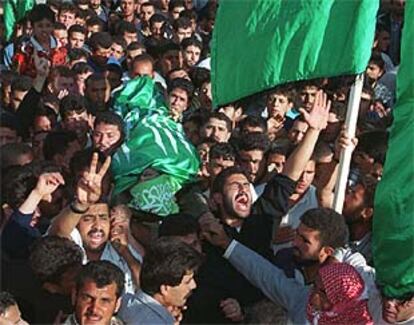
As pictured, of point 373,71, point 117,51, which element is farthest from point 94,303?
point 117,51

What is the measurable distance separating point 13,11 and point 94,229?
543 centimetres

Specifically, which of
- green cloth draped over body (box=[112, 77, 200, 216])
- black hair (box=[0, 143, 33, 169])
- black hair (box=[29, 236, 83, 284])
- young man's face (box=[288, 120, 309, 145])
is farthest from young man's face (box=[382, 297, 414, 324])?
black hair (box=[0, 143, 33, 169])

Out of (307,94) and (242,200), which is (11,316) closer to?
(242,200)

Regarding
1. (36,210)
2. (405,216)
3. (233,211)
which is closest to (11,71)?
(36,210)

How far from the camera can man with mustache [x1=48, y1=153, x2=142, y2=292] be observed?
13.2 ft

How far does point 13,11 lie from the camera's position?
29.8 ft

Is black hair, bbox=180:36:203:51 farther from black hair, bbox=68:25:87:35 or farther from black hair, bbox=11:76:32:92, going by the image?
black hair, bbox=11:76:32:92

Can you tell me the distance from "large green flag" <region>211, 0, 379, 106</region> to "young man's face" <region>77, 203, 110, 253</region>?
3.20ft

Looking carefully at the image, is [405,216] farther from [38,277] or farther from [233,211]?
[38,277]

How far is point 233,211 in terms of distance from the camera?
13.8 feet

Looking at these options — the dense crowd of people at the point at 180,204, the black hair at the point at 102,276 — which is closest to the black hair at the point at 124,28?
the dense crowd of people at the point at 180,204

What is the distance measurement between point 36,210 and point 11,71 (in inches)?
125

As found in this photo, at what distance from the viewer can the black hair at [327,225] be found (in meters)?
3.77

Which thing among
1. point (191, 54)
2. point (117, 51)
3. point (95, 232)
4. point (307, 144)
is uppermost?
point (307, 144)
